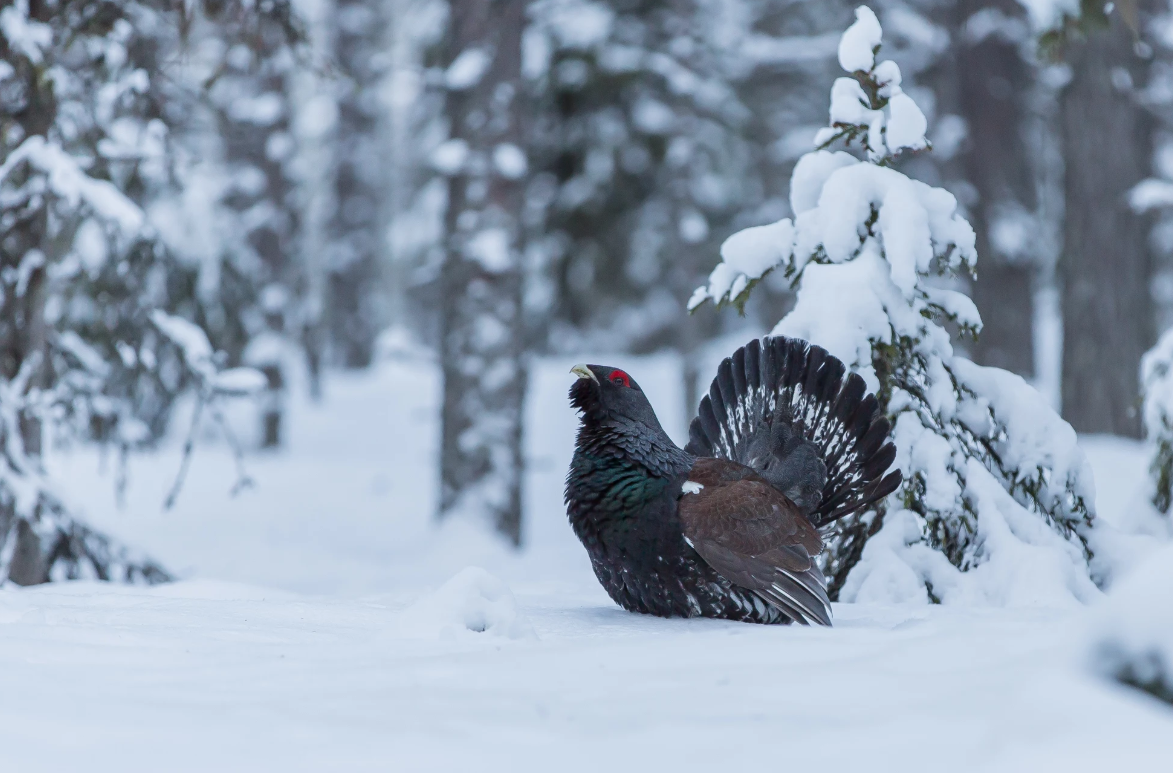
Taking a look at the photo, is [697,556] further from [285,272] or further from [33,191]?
[285,272]

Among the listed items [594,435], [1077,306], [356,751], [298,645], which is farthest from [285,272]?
[356,751]

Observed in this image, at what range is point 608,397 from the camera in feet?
15.5

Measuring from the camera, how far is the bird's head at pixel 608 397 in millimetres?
4688

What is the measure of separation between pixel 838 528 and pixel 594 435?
1309 mm

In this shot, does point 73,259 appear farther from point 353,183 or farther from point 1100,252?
point 353,183

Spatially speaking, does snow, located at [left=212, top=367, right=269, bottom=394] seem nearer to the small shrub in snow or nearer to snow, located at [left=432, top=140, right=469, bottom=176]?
snow, located at [left=432, top=140, right=469, bottom=176]

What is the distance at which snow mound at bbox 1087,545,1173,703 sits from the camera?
2105 mm

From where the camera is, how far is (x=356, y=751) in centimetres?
232

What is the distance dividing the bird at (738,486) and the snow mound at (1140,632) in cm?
192

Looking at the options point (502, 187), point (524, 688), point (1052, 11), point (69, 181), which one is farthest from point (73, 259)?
point (1052, 11)

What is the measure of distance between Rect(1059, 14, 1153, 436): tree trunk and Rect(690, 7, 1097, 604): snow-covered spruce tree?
22.3 feet

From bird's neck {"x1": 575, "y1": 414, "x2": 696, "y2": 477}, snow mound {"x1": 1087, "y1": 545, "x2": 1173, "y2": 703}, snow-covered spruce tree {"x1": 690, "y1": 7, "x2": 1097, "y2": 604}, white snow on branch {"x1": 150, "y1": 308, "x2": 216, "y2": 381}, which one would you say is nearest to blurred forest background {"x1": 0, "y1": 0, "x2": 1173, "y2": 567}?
white snow on branch {"x1": 150, "y1": 308, "x2": 216, "y2": 381}

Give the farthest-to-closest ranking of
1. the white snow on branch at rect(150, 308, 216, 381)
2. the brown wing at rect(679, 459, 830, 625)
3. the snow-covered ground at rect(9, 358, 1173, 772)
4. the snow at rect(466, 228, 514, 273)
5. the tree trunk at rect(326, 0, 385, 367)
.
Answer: the tree trunk at rect(326, 0, 385, 367)
the snow at rect(466, 228, 514, 273)
the white snow on branch at rect(150, 308, 216, 381)
the brown wing at rect(679, 459, 830, 625)
the snow-covered ground at rect(9, 358, 1173, 772)

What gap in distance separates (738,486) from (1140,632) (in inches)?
90.0
